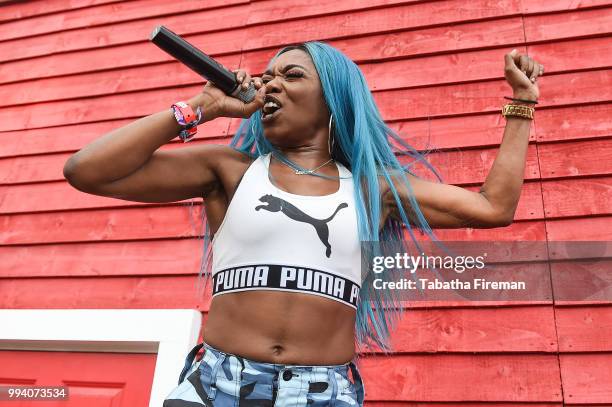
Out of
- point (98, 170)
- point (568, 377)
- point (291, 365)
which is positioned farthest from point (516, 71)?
point (568, 377)

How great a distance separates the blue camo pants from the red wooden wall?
3.74 ft

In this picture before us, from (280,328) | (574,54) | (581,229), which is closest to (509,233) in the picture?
(581,229)

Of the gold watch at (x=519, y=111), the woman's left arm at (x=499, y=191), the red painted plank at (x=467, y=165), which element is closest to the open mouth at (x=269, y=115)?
the woman's left arm at (x=499, y=191)

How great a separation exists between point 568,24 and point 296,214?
7.03 feet

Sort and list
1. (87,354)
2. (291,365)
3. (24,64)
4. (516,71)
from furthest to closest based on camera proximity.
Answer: (24,64), (87,354), (516,71), (291,365)

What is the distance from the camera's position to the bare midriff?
122 centimetres

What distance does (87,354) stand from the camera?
271 cm

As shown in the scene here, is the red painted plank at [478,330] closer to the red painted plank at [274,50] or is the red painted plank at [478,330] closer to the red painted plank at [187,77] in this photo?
the red painted plank at [187,77]

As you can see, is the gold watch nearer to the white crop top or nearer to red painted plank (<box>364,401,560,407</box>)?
the white crop top

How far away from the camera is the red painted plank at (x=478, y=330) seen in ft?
7.16

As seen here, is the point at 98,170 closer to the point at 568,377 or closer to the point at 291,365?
the point at 291,365

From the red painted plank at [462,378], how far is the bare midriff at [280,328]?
108 centimetres

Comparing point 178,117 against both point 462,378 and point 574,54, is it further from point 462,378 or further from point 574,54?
point 574,54

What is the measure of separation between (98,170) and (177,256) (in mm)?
1577
